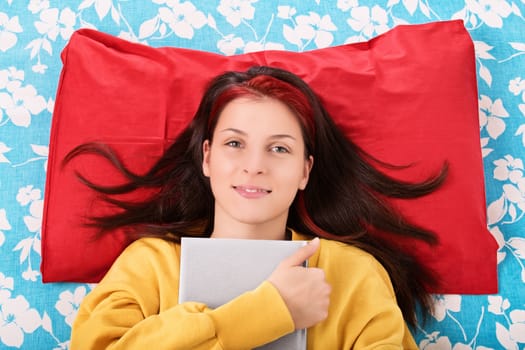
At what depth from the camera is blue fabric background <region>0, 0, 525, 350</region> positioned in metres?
1.26

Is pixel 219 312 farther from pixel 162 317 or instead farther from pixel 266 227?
pixel 266 227

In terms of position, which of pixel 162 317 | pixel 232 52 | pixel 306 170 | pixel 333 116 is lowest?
pixel 162 317

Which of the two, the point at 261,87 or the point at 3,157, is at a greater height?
the point at 261,87

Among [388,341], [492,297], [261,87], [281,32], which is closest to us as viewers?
[388,341]

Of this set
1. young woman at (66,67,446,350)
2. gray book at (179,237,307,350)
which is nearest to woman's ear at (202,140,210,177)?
young woman at (66,67,446,350)

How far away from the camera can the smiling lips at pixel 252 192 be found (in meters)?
1.12

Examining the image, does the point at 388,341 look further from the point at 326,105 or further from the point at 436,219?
the point at 326,105

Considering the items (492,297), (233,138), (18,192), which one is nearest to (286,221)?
(233,138)

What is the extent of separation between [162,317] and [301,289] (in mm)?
256

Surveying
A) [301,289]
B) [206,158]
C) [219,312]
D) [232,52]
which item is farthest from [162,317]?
[232,52]

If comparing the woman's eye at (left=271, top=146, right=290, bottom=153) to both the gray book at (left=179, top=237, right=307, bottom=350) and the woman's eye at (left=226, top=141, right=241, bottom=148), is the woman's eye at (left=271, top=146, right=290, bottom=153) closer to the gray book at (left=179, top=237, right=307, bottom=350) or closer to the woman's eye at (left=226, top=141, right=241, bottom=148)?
the woman's eye at (left=226, top=141, right=241, bottom=148)

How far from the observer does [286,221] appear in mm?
1267

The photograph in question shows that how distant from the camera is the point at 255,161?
1101 mm

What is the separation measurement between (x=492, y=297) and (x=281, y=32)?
861mm
